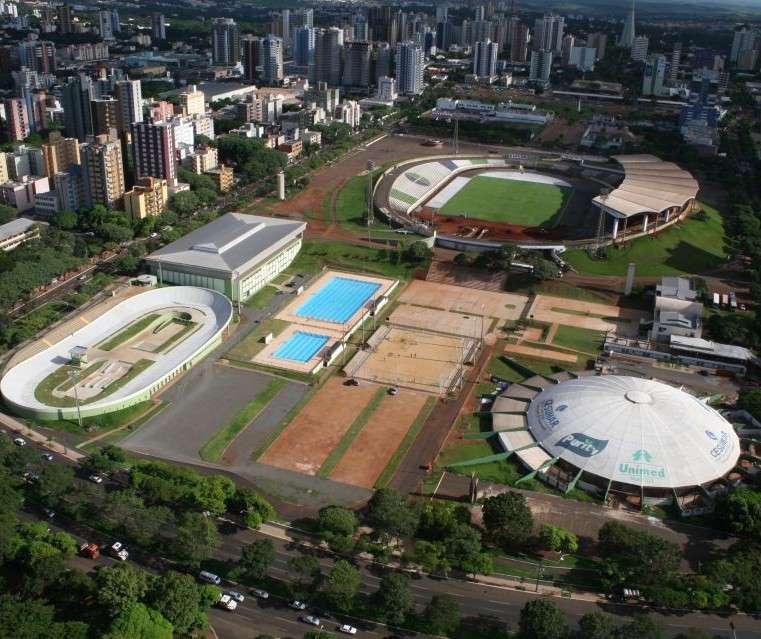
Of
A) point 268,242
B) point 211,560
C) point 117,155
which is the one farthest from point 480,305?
point 117,155

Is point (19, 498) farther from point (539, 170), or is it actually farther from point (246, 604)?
point (539, 170)

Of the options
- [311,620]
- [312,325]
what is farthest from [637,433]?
[312,325]

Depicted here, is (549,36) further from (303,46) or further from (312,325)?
(312,325)

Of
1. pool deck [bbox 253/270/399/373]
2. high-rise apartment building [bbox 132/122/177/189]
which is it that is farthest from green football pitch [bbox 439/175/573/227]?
high-rise apartment building [bbox 132/122/177/189]

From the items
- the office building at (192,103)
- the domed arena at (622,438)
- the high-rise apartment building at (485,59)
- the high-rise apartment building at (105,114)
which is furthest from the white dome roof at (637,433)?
the high-rise apartment building at (485,59)

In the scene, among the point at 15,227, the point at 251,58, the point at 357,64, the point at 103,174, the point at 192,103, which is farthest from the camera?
the point at 251,58

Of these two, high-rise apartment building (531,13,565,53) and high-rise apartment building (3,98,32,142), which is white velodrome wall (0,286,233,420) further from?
high-rise apartment building (531,13,565,53)

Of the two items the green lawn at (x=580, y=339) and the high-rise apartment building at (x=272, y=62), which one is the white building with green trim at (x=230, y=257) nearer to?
the green lawn at (x=580, y=339)
